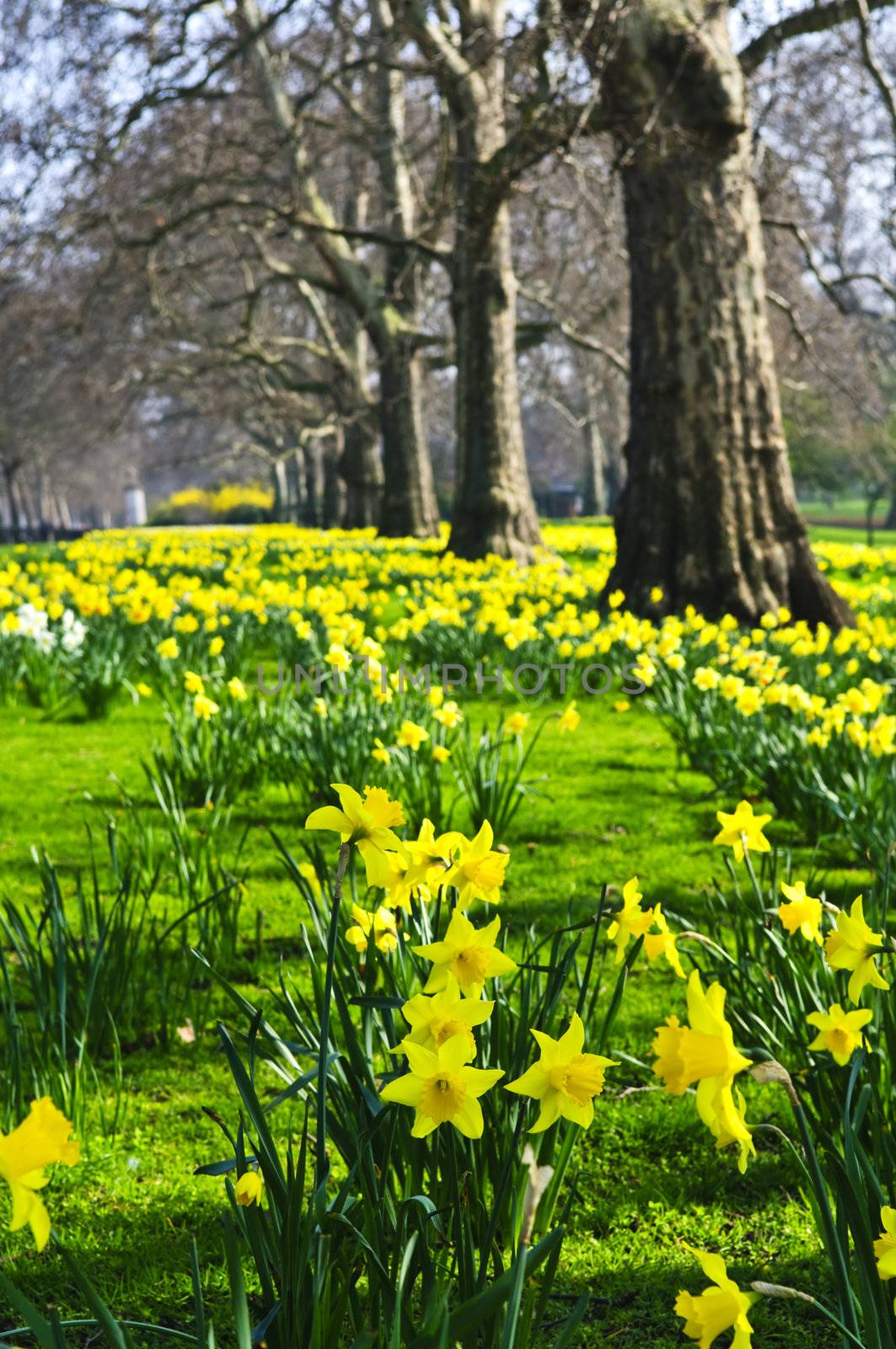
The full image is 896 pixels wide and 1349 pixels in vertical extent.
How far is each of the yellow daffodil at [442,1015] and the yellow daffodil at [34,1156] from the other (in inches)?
13.6

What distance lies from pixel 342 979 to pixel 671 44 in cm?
676

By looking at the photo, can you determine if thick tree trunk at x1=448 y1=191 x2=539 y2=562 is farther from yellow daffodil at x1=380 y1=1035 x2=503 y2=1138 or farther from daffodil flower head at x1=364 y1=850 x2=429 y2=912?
yellow daffodil at x1=380 y1=1035 x2=503 y2=1138

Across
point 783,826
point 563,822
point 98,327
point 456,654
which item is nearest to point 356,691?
point 563,822

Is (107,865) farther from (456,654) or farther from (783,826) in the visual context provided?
(456,654)

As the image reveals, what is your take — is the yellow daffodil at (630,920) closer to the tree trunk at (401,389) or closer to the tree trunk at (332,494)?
the tree trunk at (401,389)

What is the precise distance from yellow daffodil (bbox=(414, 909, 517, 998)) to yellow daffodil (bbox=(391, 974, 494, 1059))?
0.05m

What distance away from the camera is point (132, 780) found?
14.8 feet

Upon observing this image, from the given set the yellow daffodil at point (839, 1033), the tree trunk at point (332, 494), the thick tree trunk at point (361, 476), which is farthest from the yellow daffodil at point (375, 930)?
the tree trunk at point (332, 494)

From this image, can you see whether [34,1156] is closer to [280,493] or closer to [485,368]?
[485,368]

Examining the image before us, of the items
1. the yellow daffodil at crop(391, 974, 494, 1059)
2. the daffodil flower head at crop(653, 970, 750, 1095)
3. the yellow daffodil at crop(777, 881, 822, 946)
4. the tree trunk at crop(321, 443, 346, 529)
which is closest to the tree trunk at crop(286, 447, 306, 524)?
the tree trunk at crop(321, 443, 346, 529)

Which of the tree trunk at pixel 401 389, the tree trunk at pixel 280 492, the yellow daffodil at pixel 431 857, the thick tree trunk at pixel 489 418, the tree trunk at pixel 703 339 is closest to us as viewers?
the yellow daffodil at pixel 431 857

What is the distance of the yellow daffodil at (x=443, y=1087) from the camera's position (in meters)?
1.06

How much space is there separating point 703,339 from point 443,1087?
256 inches

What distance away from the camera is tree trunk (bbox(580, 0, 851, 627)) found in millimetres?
6820
